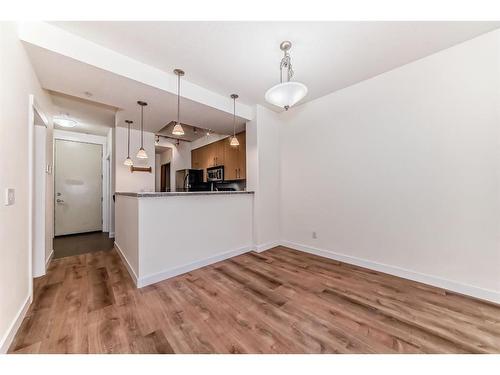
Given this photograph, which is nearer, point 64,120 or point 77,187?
point 64,120

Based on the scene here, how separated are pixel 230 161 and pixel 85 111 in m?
3.01

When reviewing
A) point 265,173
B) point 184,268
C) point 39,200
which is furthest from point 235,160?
point 39,200

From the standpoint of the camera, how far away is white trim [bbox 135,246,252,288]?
2373 mm

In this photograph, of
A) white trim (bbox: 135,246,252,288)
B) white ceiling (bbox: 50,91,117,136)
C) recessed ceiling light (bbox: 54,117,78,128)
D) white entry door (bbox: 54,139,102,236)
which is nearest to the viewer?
white trim (bbox: 135,246,252,288)

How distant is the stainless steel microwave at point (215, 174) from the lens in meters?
5.09

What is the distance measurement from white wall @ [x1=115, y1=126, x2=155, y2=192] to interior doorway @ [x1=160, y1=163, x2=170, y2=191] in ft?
8.01

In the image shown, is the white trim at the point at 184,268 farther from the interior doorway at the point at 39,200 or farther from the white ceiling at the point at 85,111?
the white ceiling at the point at 85,111

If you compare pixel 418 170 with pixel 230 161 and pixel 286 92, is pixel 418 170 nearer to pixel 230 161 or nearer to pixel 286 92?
pixel 286 92

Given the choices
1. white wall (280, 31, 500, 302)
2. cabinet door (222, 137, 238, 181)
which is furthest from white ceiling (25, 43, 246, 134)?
white wall (280, 31, 500, 302)

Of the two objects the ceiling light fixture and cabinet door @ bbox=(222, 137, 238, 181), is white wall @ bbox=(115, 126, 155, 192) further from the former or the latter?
cabinet door @ bbox=(222, 137, 238, 181)

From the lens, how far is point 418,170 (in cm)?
241

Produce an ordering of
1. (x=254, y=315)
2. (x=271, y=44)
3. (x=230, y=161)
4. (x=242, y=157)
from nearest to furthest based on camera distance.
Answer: (x=254, y=315)
(x=271, y=44)
(x=242, y=157)
(x=230, y=161)

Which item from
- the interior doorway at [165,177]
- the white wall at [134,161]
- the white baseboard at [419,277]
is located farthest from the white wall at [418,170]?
the interior doorway at [165,177]
